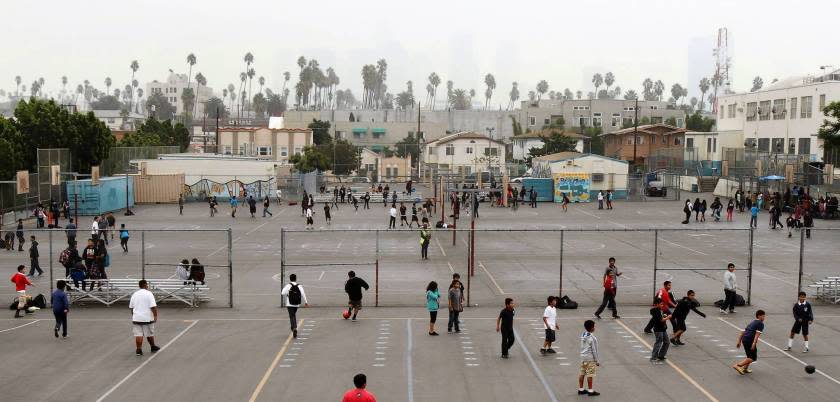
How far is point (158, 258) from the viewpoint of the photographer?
35.9 meters

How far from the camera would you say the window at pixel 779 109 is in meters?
82.4

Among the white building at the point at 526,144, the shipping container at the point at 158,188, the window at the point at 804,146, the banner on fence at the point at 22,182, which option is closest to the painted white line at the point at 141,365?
the banner on fence at the point at 22,182

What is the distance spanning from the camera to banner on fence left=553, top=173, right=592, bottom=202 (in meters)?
70.4

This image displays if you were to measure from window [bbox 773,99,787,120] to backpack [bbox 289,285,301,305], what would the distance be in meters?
72.9

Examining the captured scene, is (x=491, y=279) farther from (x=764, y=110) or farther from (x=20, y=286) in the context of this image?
(x=764, y=110)

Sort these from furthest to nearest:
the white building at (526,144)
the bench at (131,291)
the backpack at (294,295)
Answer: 1. the white building at (526,144)
2. the bench at (131,291)
3. the backpack at (294,295)

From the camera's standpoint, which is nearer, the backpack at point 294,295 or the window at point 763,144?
the backpack at point 294,295

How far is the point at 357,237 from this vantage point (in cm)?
4456

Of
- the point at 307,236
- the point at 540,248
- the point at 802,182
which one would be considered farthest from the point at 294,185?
the point at 802,182

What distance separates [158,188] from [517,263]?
42.8 meters

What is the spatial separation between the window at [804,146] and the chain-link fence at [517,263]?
120ft

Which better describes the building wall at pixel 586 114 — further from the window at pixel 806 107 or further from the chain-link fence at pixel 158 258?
the chain-link fence at pixel 158 258

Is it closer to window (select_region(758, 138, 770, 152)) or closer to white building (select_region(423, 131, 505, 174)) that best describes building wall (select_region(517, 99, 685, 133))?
white building (select_region(423, 131, 505, 174))

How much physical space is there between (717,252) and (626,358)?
20373 millimetres
